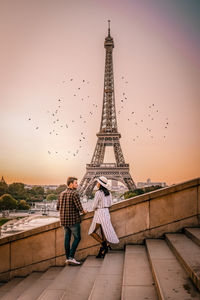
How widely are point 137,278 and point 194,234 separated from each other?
5.86 feet

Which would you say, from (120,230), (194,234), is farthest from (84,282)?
(194,234)

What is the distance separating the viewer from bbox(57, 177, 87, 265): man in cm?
613

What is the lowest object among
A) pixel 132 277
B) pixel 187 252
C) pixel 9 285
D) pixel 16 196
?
pixel 16 196

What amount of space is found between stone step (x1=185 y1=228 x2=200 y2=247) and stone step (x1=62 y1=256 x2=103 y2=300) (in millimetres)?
1760

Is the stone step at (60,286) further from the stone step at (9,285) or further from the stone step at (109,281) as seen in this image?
the stone step at (9,285)

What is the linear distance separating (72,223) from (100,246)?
1002 millimetres

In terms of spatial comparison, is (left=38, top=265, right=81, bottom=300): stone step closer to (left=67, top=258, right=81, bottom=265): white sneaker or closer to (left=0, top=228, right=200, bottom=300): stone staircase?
(left=0, top=228, right=200, bottom=300): stone staircase

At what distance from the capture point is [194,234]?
233 inches

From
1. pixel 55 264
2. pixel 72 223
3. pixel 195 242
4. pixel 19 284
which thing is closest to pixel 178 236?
pixel 195 242

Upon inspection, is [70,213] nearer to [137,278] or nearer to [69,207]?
[69,207]

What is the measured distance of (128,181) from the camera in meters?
54.7

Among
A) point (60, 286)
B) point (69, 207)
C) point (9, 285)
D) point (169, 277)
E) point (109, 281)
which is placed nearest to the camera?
point (169, 277)

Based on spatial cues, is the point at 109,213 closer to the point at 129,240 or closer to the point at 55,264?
the point at 129,240

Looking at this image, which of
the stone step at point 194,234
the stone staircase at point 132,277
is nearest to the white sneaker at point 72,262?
the stone staircase at point 132,277
